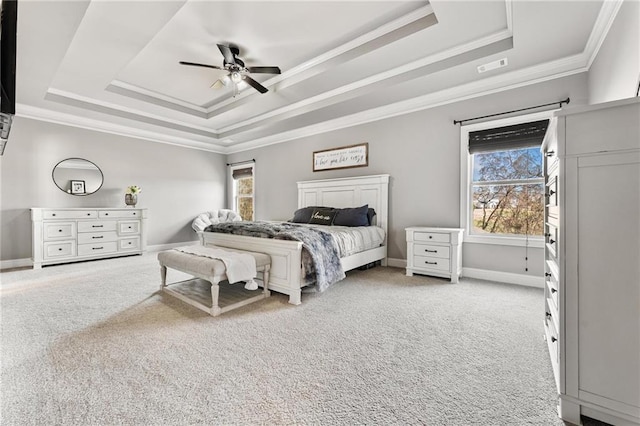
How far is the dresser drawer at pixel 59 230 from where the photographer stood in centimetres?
430

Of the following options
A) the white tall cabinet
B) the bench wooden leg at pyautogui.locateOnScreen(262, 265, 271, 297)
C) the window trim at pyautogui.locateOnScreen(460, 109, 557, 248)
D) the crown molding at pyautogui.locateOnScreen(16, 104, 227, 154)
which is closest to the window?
the crown molding at pyautogui.locateOnScreen(16, 104, 227, 154)

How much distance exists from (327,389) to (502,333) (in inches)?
58.5

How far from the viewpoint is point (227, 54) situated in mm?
2992

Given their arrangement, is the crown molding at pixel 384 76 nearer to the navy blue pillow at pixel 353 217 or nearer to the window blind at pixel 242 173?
the window blind at pixel 242 173

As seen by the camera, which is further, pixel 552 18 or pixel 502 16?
pixel 502 16

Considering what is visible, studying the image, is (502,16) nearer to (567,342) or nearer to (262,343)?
(567,342)

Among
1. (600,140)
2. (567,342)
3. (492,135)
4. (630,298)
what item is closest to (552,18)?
(492,135)

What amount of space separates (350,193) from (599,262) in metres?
3.78

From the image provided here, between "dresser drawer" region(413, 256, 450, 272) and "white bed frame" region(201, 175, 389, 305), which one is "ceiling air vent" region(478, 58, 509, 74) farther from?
"dresser drawer" region(413, 256, 450, 272)

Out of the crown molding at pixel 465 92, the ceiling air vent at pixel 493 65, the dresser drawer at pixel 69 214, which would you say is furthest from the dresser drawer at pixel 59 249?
the ceiling air vent at pixel 493 65

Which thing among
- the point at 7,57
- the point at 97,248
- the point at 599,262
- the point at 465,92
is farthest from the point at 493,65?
the point at 97,248

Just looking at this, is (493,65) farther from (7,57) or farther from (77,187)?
(77,187)

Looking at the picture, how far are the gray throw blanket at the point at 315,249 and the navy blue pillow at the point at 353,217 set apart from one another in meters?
1.05

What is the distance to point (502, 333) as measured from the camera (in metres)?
2.13
